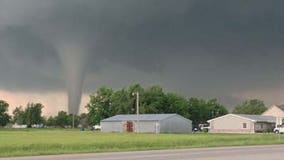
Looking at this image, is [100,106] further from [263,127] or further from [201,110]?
[263,127]

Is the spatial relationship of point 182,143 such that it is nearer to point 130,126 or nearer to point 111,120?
point 130,126

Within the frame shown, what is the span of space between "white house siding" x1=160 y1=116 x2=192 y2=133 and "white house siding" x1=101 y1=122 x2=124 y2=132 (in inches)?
525

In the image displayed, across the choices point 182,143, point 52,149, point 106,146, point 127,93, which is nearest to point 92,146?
point 106,146

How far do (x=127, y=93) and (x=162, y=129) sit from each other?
41.6 m

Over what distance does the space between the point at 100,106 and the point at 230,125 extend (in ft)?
153

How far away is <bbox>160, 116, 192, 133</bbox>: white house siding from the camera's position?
4613 inches

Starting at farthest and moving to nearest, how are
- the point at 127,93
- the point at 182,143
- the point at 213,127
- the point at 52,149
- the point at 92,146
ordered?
1. the point at 127,93
2. the point at 213,127
3. the point at 182,143
4. the point at 92,146
5. the point at 52,149

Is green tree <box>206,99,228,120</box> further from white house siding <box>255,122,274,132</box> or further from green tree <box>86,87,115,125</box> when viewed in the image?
white house siding <box>255,122,274,132</box>

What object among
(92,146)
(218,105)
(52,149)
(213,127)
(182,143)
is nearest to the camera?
(52,149)

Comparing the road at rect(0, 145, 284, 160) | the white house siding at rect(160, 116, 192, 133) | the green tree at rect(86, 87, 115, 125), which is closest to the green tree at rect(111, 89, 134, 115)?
the green tree at rect(86, 87, 115, 125)

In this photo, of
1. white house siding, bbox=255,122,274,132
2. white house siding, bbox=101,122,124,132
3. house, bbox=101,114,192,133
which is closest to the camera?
house, bbox=101,114,192,133

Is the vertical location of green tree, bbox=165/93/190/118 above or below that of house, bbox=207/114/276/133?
above

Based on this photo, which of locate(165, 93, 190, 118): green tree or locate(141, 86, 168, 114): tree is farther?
locate(165, 93, 190, 118): green tree

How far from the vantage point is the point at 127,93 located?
15662cm
